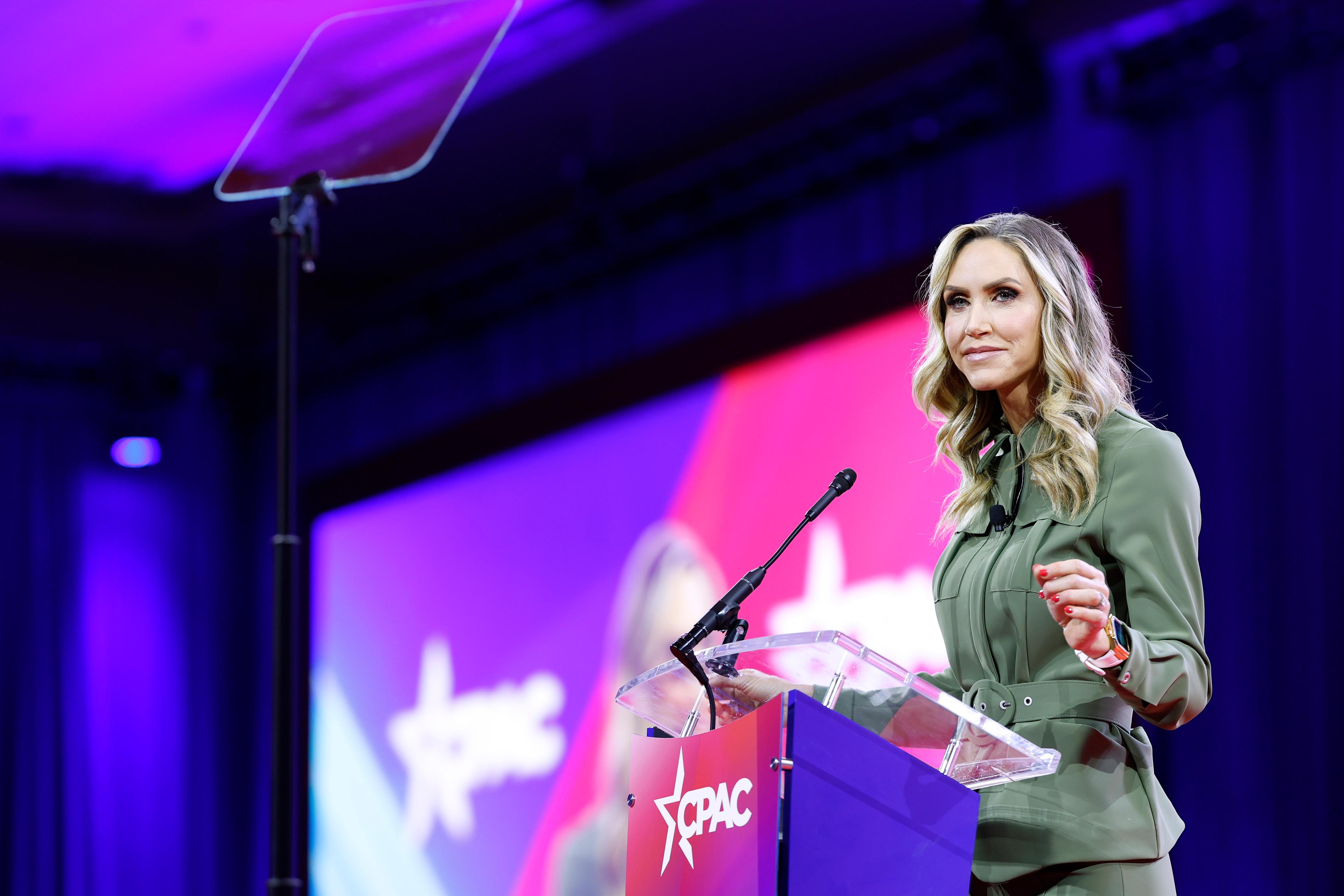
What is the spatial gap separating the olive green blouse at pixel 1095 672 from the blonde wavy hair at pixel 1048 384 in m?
0.03

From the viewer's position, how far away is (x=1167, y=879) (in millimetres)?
1704

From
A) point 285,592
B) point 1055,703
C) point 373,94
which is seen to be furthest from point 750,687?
point 373,94

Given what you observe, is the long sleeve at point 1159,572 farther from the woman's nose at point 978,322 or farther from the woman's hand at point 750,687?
the woman's hand at point 750,687

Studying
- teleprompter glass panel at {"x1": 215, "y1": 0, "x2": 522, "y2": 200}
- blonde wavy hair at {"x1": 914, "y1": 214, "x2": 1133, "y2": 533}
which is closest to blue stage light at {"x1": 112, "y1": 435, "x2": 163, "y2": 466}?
teleprompter glass panel at {"x1": 215, "y1": 0, "x2": 522, "y2": 200}

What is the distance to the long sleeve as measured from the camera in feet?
5.16

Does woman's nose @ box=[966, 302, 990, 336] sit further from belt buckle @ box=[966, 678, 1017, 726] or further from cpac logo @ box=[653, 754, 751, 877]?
cpac logo @ box=[653, 754, 751, 877]

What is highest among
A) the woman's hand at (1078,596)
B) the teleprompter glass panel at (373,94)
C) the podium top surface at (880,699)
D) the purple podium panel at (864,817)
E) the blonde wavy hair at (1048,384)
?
the teleprompter glass panel at (373,94)

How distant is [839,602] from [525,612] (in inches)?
70.3

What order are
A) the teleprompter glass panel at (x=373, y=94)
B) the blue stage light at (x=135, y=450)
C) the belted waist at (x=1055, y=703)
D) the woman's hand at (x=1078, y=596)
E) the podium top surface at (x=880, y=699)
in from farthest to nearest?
the blue stage light at (x=135, y=450), the teleprompter glass panel at (x=373, y=94), the belted waist at (x=1055, y=703), the podium top surface at (x=880, y=699), the woman's hand at (x=1078, y=596)

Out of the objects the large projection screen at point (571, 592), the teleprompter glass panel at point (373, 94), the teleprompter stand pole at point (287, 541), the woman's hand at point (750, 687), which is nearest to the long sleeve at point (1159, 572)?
the woman's hand at point (750, 687)

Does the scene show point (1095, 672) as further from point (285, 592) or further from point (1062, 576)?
point (285, 592)

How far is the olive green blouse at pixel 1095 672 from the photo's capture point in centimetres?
163

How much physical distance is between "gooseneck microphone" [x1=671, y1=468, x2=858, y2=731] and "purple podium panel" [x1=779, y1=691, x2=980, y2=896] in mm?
240

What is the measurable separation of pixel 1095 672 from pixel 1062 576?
0.81 feet
